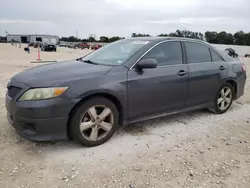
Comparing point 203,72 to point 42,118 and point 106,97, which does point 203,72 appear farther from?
point 42,118

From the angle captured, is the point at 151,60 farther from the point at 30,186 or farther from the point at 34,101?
the point at 30,186

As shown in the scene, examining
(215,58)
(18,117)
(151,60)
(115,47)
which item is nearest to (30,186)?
(18,117)

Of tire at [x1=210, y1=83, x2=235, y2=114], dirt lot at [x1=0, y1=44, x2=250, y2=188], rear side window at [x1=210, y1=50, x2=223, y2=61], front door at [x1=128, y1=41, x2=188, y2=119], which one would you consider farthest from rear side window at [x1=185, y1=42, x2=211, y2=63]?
dirt lot at [x1=0, y1=44, x2=250, y2=188]

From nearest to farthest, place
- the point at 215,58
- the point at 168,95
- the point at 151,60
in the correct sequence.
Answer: the point at 151,60, the point at 168,95, the point at 215,58

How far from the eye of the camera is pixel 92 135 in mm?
3715

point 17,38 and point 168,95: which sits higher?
point 17,38

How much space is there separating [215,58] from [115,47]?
6.46 feet

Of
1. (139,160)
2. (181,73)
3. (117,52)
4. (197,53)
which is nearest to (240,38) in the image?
(197,53)

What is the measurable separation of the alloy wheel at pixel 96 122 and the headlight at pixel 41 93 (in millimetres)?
479

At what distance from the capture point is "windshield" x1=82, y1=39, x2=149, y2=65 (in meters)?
4.19

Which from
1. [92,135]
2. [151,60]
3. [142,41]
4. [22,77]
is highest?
[142,41]

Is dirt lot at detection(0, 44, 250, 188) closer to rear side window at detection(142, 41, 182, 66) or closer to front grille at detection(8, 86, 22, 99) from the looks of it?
front grille at detection(8, 86, 22, 99)

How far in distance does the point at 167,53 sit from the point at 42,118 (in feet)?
7.49

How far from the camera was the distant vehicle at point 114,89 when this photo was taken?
339 cm
